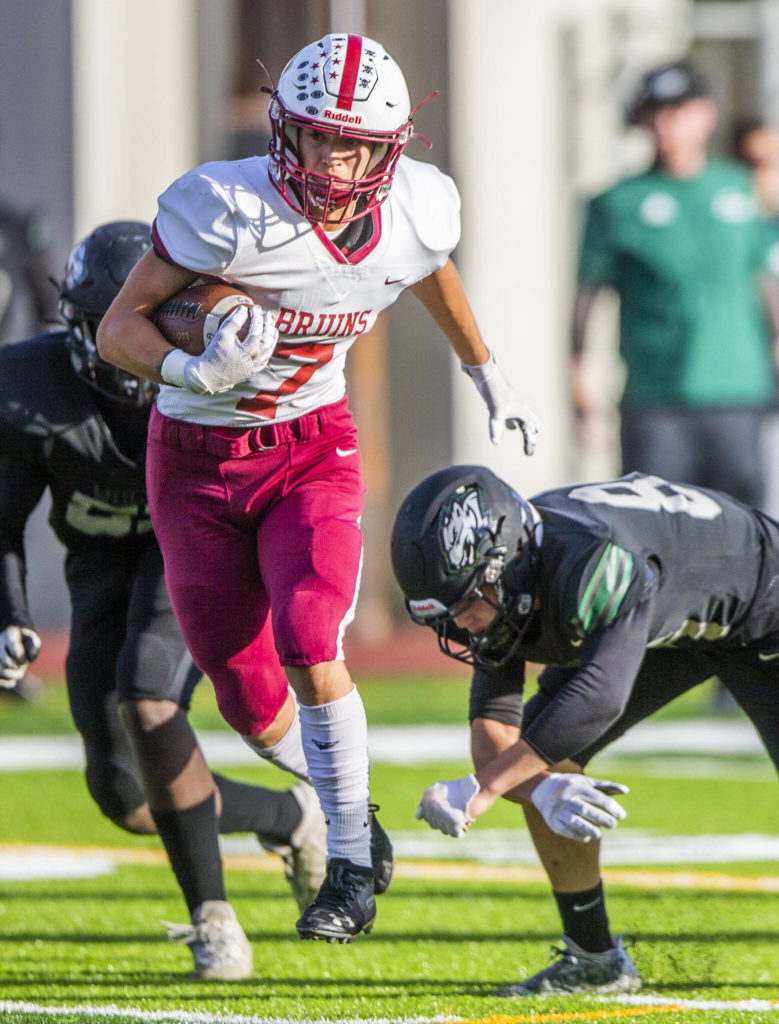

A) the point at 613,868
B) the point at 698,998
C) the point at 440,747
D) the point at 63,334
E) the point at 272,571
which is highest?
the point at 63,334

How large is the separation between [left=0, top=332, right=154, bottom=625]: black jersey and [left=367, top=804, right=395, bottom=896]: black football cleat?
1077 mm

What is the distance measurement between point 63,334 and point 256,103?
783 centimetres

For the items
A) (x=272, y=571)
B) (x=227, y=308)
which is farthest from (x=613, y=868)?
(x=227, y=308)

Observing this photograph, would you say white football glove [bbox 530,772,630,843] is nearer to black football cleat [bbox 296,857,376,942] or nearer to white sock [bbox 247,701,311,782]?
black football cleat [bbox 296,857,376,942]

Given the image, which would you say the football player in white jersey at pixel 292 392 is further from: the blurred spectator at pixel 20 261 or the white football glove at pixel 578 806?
the blurred spectator at pixel 20 261

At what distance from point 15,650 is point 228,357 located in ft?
3.71

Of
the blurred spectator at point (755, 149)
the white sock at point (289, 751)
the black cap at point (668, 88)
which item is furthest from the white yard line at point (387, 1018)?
the blurred spectator at point (755, 149)

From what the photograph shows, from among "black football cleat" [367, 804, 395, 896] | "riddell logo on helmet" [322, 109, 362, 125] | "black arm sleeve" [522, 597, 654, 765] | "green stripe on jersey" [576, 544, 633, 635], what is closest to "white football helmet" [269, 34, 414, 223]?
"riddell logo on helmet" [322, 109, 362, 125]

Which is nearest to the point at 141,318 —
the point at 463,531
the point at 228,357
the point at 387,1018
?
the point at 228,357

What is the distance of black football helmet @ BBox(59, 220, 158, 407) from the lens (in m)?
4.23

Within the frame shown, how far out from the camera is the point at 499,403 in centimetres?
418

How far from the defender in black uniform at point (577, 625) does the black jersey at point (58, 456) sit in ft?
3.06

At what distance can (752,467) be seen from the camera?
7.23 m

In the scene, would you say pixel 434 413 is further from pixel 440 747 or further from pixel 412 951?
pixel 412 951
